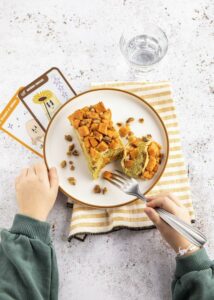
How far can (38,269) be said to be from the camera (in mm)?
1271

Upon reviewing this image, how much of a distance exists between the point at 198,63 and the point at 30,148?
693mm

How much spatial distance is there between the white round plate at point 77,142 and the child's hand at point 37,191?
4cm

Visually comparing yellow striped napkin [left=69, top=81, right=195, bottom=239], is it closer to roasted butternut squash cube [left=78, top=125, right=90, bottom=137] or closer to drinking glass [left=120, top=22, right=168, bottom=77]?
drinking glass [left=120, top=22, right=168, bottom=77]

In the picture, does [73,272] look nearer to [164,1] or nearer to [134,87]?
[134,87]

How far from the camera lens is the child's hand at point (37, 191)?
1320mm

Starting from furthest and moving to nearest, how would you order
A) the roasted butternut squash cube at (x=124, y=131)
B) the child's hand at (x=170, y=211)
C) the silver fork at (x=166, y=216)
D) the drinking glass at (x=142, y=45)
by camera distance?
1. the drinking glass at (x=142, y=45)
2. the roasted butternut squash cube at (x=124, y=131)
3. the child's hand at (x=170, y=211)
4. the silver fork at (x=166, y=216)

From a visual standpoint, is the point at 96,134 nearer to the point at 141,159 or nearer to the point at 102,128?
the point at 102,128

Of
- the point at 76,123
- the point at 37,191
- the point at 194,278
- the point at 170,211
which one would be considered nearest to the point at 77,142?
the point at 76,123

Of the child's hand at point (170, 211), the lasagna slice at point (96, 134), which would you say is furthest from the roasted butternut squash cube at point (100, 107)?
the child's hand at point (170, 211)

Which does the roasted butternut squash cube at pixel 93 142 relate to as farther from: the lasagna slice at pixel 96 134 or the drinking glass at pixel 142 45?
the drinking glass at pixel 142 45

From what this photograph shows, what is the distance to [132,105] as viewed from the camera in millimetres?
1500

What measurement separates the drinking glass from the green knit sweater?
0.69 metres

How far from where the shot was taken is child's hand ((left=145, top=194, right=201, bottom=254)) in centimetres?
131

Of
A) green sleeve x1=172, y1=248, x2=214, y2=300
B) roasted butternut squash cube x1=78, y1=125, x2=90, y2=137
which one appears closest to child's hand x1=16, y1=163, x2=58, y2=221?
roasted butternut squash cube x1=78, y1=125, x2=90, y2=137
